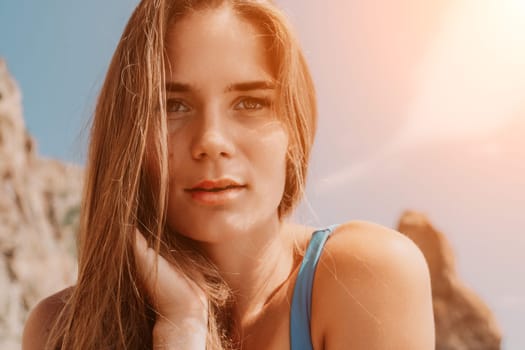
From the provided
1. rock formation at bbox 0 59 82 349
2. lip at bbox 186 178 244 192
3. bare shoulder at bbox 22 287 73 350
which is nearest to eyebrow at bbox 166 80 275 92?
lip at bbox 186 178 244 192

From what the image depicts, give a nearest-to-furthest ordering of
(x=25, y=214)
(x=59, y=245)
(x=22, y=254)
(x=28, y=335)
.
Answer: (x=28, y=335), (x=22, y=254), (x=25, y=214), (x=59, y=245)

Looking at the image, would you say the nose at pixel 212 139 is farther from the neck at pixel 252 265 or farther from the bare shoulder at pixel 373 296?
the bare shoulder at pixel 373 296

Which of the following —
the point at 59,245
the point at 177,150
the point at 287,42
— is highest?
the point at 287,42

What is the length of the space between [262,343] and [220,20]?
1106 millimetres

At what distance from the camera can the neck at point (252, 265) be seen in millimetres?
2146

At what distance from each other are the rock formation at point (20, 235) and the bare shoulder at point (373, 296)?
7844 millimetres

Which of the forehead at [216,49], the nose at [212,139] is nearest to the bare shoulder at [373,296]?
the nose at [212,139]

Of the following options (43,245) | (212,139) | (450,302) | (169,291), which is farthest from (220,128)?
(450,302)

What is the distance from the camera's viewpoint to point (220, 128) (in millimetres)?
1864

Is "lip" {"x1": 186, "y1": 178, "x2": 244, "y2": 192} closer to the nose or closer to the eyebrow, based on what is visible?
the nose

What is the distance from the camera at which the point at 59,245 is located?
49.2 ft

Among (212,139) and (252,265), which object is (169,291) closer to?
(252,265)

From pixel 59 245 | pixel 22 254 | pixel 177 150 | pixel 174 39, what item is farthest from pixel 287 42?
pixel 59 245

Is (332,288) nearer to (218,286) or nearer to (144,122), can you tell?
(218,286)
